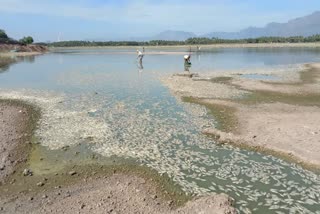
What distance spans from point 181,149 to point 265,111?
9.39 meters

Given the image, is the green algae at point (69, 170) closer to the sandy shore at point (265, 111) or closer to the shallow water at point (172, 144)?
the shallow water at point (172, 144)

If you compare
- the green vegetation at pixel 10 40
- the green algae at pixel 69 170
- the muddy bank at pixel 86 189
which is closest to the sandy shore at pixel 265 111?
the green algae at pixel 69 170

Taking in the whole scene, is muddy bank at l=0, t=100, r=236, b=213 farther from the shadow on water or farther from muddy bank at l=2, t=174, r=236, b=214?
the shadow on water

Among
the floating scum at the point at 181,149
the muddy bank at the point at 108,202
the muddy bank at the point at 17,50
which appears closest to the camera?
the muddy bank at the point at 108,202

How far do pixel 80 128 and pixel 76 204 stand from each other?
9.15 metres

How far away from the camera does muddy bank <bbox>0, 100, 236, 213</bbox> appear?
11.2 metres

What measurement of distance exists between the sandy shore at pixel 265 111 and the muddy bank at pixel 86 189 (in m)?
6.00

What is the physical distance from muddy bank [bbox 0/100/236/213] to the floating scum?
2.67 ft

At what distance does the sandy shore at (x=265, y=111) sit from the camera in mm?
16984

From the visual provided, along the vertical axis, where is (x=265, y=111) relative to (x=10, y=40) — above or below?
below

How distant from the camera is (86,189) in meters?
12.5

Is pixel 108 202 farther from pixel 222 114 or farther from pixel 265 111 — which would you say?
pixel 265 111

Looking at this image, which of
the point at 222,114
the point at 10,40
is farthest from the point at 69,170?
the point at 10,40

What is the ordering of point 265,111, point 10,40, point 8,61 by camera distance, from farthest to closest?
point 10,40 < point 8,61 < point 265,111
